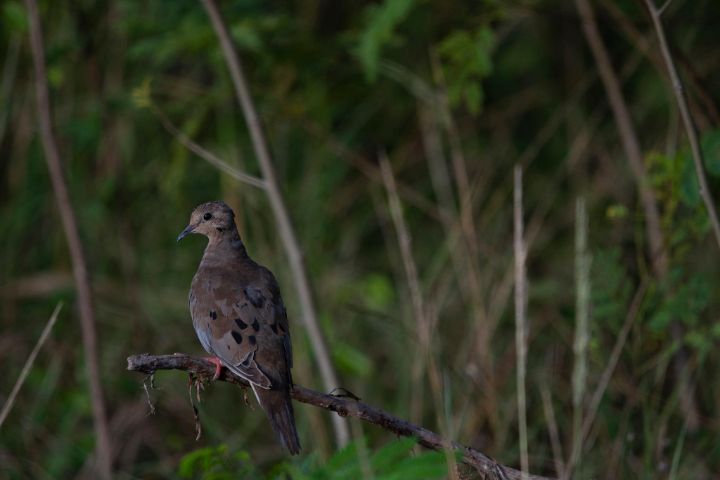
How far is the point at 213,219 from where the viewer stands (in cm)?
486

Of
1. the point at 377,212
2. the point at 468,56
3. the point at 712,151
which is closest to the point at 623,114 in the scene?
the point at 468,56

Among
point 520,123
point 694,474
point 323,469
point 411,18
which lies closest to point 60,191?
point 323,469

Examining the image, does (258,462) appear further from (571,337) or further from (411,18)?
(411,18)

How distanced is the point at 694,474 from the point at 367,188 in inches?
134

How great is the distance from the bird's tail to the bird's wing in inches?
1.5

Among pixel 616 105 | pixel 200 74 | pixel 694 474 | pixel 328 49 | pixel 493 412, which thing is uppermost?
pixel 200 74

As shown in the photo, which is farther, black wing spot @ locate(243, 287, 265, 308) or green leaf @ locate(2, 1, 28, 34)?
green leaf @ locate(2, 1, 28, 34)

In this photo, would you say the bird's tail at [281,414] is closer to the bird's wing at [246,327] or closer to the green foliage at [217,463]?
the bird's wing at [246,327]

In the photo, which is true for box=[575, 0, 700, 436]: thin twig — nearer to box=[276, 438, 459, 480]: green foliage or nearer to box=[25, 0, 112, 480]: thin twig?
box=[25, 0, 112, 480]: thin twig

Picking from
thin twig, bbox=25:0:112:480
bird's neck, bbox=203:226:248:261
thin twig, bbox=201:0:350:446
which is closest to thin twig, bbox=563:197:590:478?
thin twig, bbox=201:0:350:446

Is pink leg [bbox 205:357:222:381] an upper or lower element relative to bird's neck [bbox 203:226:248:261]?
lower

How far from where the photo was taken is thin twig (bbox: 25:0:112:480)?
4453mm

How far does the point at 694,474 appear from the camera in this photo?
470 centimetres

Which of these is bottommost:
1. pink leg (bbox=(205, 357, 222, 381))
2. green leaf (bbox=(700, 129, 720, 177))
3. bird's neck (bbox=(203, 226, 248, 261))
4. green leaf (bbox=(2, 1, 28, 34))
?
pink leg (bbox=(205, 357, 222, 381))
